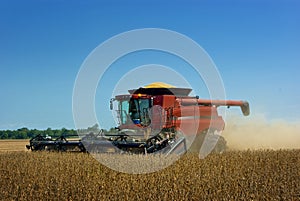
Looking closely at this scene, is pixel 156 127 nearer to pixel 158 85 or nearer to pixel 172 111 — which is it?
pixel 172 111

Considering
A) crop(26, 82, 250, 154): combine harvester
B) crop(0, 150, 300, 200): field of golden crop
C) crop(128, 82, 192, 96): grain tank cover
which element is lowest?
crop(0, 150, 300, 200): field of golden crop

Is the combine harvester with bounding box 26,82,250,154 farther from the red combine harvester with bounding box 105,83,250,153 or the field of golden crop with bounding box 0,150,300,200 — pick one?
the field of golden crop with bounding box 0,150,300,200

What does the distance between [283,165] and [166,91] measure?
256 inches

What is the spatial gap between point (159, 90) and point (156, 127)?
1922mm

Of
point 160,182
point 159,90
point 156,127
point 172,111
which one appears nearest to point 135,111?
point 156,127

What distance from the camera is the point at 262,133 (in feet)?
69.7

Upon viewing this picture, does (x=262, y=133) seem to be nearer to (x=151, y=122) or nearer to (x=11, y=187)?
(x=151, y=122)

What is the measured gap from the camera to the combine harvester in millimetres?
11586

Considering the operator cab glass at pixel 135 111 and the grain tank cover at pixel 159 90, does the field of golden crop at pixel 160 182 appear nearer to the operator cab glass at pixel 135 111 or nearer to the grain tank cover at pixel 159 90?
the operator cab glass at pixel 135 111

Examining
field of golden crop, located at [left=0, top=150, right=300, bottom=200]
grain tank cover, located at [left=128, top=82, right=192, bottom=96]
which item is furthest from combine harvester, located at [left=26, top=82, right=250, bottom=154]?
field of golden crop, located at [left=0, top=150, right=300, bottom=200]

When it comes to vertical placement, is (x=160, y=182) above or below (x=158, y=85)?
below

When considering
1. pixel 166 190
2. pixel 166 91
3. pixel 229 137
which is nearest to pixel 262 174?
pixel 166 190

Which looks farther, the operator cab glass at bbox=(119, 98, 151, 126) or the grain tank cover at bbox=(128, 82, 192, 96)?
the grain tank cover at bbox=(128, 82, 192, 96)

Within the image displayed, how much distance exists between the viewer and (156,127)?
13047mm
